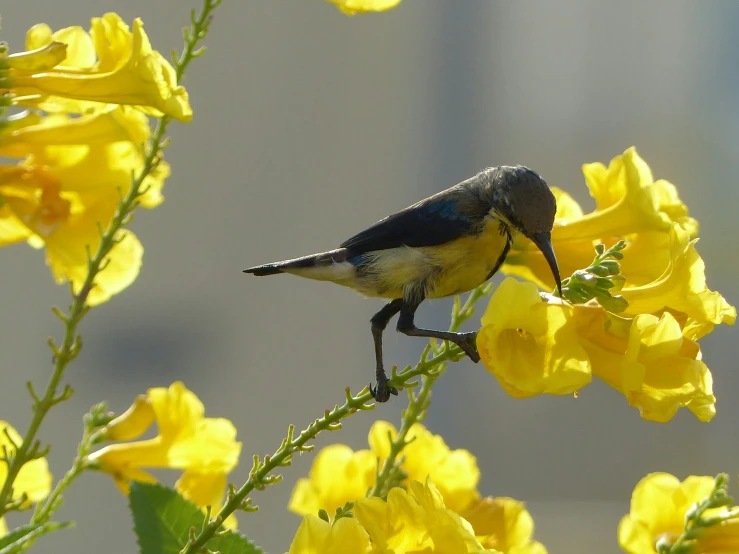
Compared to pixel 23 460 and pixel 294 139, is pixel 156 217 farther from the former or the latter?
pixel 23 460

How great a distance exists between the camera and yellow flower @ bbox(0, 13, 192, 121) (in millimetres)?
511

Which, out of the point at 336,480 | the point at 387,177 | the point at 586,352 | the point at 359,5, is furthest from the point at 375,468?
the point at 387,177

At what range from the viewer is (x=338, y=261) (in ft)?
2.82

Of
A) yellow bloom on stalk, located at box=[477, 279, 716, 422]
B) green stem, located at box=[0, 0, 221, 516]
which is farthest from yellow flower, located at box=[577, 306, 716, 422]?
green stem, located at box=[0, 0, 221, 516]

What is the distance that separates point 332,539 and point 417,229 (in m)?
0.45

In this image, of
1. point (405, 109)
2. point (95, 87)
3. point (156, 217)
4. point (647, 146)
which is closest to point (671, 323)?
point (95, 87)

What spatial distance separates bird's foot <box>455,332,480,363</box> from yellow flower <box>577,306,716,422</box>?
3.1 inches

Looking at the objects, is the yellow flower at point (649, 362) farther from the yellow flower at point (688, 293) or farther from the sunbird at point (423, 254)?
the sunbird at point (423, 254)

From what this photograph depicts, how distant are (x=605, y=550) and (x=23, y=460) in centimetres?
356

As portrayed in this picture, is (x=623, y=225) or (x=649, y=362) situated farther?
(x=623, y=225)

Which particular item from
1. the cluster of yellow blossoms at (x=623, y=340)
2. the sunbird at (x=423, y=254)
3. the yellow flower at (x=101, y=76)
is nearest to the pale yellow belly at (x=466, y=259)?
the sunbird at (x=423, y=254)

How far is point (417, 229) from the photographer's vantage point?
0.85 m

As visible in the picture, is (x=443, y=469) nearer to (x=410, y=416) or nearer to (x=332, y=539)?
(x=410, y=416)

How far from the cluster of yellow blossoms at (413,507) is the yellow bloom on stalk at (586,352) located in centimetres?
8
